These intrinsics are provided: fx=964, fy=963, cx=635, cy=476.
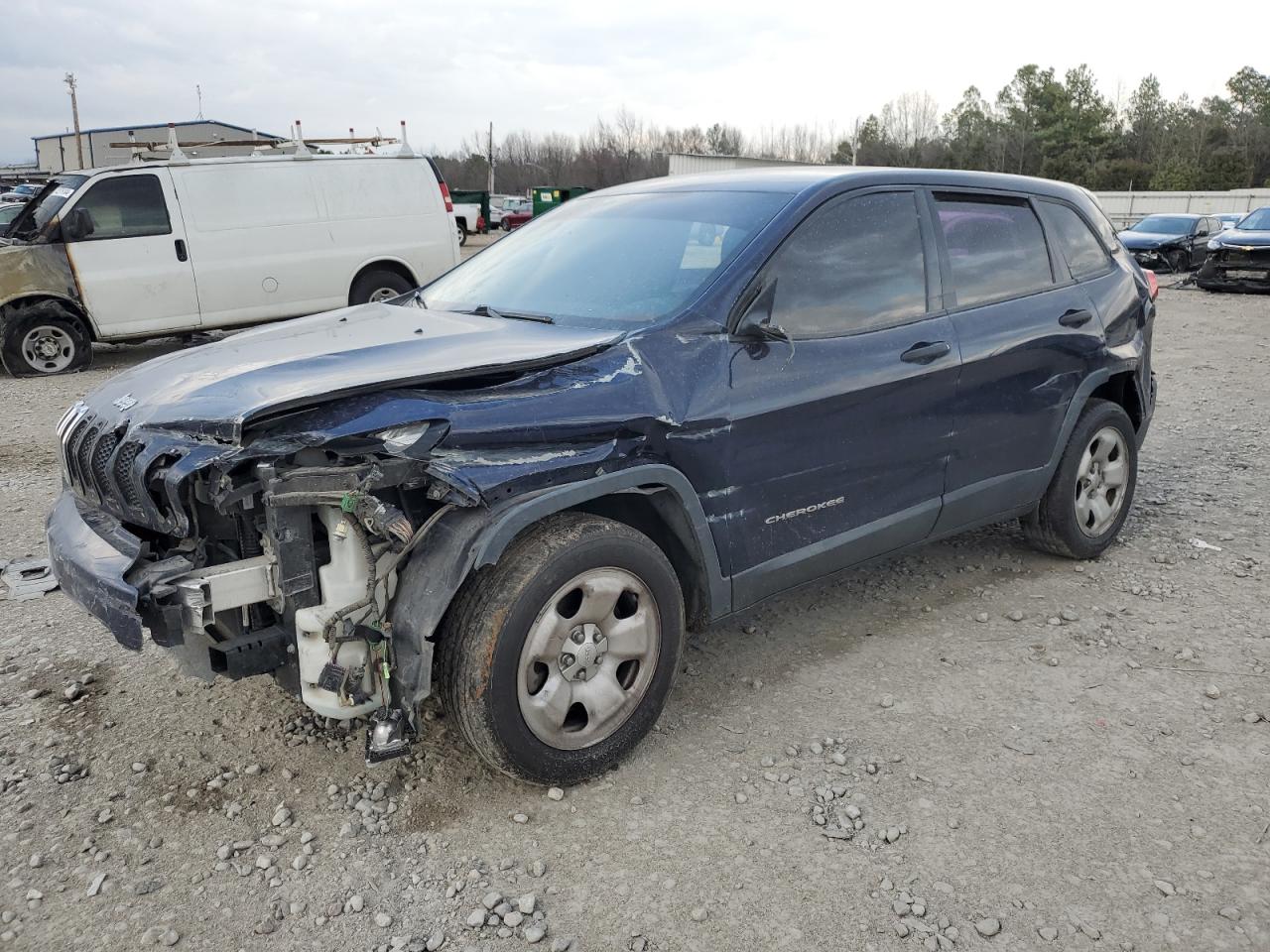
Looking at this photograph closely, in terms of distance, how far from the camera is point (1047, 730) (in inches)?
129

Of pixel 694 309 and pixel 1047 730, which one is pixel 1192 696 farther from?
pixel 694 309

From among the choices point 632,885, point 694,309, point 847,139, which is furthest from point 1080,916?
point 847,139

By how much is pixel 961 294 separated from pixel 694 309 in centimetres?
137

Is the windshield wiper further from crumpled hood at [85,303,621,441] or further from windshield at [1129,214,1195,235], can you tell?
windshield at [1129,214,1195,235]

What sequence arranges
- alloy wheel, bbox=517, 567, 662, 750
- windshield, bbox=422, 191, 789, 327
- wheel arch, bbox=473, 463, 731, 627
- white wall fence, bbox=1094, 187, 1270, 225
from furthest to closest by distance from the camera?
1. white wall fence, bbox=1094, 187, 1270, 225
2. windshield, bbox=422, 191, 789, 327
3. alloy wheel, bbox=517, 567, 662, 750
4. wheel arch, bbox=473, 463, 731, 627

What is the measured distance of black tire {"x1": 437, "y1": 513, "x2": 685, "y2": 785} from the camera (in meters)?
2.65

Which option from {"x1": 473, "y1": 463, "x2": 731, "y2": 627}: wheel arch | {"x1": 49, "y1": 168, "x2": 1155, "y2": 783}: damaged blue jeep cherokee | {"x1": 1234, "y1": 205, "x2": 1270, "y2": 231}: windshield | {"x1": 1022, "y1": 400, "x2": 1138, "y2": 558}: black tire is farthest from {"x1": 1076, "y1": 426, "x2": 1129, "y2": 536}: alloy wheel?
{"x1": 1234, "y1": 205, "x2": 1270, "y2": 231}: windshield

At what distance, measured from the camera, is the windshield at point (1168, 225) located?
69.3 ft

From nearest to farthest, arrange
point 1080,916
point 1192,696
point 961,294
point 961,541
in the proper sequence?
point 1080,916, point 1192,696, point 961,294, point 961,541

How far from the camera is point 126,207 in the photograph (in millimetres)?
9867

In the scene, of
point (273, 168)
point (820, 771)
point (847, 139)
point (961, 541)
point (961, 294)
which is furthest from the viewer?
point (847, 139)

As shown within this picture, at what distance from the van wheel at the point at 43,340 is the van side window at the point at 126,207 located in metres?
0.91

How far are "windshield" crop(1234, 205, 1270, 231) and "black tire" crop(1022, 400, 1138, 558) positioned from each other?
640 inches

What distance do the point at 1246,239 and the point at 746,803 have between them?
723 inches
